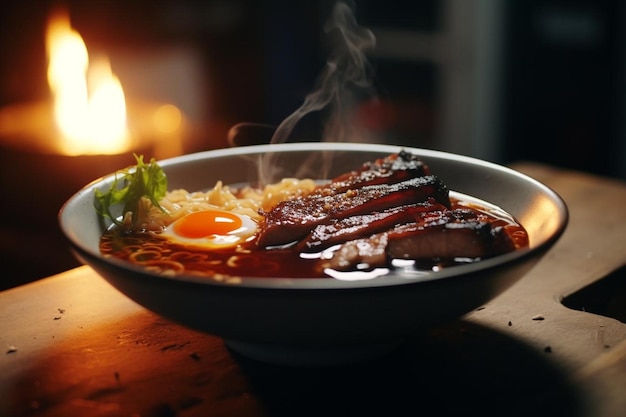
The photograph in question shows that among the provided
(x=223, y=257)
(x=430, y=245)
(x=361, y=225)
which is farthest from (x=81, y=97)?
(x=430, y=245)

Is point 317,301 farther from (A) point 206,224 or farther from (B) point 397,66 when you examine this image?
(B) point 397,66

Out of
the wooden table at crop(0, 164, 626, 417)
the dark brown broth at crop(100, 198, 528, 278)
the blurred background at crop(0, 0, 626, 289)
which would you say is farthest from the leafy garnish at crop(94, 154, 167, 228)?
the blurred background at crop(0, 0, 626, 289)

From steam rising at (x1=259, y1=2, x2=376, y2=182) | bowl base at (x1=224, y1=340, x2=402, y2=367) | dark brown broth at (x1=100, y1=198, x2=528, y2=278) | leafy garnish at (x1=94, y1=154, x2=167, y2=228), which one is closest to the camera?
bowl base at (x1=224, y1=340, x2=402, y2=367)

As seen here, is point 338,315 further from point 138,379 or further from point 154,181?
point 154,181

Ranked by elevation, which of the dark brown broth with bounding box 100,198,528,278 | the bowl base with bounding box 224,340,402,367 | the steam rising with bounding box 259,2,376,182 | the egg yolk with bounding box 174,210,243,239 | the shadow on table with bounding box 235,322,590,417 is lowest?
the shadow on table with bounding box 235,322,590,417

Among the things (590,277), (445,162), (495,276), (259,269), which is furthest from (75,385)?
(590,277)

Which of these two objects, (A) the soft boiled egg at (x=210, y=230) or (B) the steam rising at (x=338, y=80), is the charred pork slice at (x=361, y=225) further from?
(B) the steam rising at (x=338, y=80)

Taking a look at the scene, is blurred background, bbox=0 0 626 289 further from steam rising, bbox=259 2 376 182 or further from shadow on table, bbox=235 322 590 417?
shadow on table, bbox=235 322 590 417
